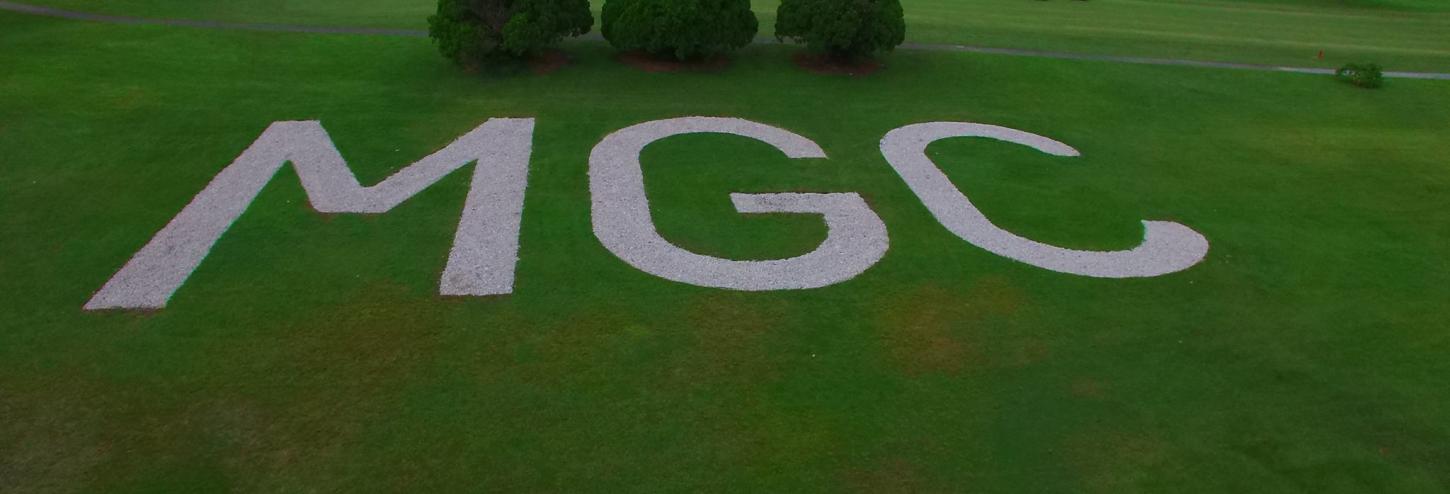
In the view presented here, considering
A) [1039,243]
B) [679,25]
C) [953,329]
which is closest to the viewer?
[953,329]

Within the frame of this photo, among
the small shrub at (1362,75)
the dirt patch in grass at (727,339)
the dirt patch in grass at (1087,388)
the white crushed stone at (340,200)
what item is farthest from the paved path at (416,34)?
the dirt patch in grass at (1087,388)

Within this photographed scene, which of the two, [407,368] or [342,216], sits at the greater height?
[342,216]

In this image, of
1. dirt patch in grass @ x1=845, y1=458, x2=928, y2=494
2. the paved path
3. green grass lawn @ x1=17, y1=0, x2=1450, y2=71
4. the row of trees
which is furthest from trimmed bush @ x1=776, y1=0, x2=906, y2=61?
dirt patch in grass @ x1=845, y1=458, x2=928, y2=494

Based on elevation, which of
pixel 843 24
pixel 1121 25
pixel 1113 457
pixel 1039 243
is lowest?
pixel 1113 457

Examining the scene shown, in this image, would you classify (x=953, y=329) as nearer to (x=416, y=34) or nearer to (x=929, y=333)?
(x=929, y=333)

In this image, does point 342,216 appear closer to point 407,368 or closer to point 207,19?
point 407,368

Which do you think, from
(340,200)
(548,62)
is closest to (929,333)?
(340,200)

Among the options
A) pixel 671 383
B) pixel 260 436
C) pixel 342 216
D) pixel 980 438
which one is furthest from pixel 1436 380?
pixel 342 216

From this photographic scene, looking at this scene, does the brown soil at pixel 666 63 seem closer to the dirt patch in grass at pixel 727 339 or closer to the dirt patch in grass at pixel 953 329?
the dirt patch in grass at pixel 727 339
